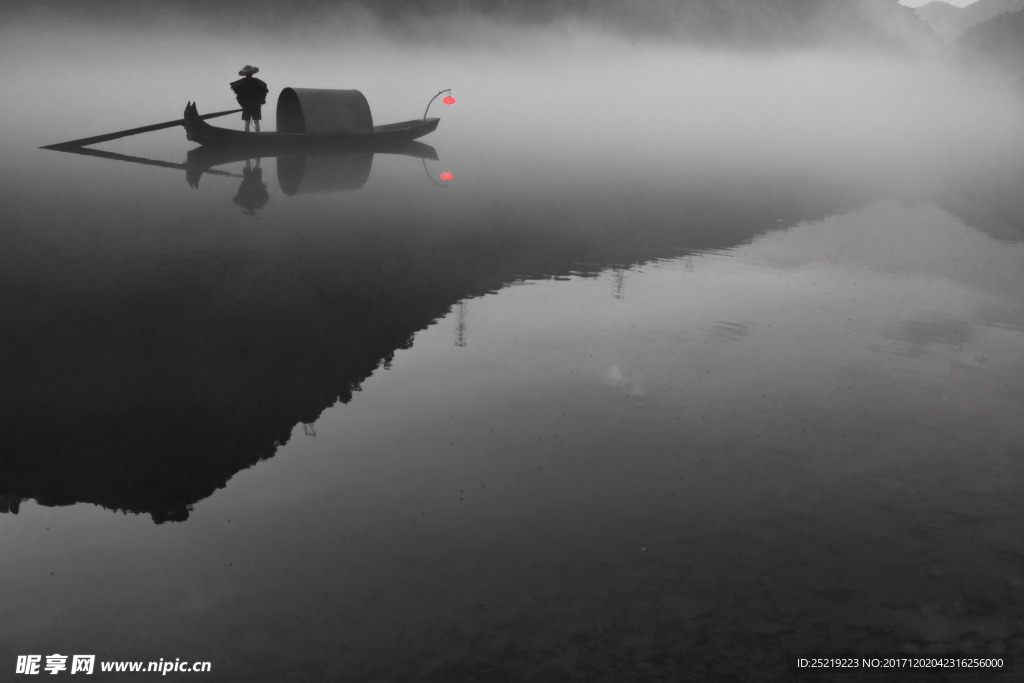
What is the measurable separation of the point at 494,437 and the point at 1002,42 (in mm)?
218403

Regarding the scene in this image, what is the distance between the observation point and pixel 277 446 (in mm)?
9031

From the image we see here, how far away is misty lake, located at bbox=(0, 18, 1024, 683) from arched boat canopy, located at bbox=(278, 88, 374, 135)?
32.3 ft

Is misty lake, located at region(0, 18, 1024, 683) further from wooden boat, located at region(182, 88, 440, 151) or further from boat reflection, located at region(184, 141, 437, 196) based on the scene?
wooden boat, located at region(182, 88, 440, 151)

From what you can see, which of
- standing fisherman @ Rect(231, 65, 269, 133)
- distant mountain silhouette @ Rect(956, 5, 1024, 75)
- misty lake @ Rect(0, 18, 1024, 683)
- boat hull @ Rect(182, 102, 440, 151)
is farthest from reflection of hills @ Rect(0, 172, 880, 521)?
distant mountain silhouette @ Rect(956, 5, 1024, 75)

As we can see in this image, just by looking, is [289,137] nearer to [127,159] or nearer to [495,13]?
[127,159]

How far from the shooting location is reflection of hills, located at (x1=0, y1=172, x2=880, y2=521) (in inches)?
336

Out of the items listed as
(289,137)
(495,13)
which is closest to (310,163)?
(289,137)

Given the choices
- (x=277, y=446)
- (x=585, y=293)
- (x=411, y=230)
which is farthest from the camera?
(x=411, y=230)

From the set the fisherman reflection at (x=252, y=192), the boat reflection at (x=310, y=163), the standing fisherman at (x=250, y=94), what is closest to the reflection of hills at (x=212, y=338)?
the fisherman reflection at (x=252, y=192)

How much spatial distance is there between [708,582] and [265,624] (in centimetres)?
378

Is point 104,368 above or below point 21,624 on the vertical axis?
above

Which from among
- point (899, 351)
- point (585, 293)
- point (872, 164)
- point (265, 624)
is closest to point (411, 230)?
point (585, 293)

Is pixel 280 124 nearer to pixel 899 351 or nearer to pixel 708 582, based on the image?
pixel 899 351

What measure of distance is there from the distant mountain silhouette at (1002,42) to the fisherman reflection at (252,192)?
18904 centimetres
